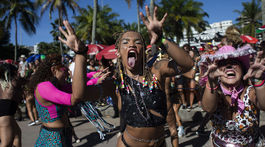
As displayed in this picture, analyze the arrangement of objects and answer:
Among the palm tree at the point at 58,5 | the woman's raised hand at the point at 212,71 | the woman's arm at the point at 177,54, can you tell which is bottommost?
the woman's raised hand at the point at 212,71

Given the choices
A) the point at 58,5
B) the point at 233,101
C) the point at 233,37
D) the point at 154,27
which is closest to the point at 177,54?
the point at 154,27

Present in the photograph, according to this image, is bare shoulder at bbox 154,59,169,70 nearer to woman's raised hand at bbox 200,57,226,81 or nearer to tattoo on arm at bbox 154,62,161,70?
tattoo on arm at bbox 154,62,161,70

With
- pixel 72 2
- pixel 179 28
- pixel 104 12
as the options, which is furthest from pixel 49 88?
pixel 104 12

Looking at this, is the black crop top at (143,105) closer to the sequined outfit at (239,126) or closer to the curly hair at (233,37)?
the sequined outfit at (239,126)

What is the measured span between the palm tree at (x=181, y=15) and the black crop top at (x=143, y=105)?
27607 millimetres

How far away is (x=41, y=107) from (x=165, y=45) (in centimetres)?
171

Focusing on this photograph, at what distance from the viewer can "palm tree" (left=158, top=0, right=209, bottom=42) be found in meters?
28.7

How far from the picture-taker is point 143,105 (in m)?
1.96

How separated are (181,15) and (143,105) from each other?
29.6m

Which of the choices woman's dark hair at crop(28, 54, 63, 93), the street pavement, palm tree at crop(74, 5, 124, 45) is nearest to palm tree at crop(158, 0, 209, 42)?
palm tree at crop(74, 5, 124, 45)

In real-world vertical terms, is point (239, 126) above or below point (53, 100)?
below

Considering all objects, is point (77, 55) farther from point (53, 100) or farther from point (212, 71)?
point (212, 71)

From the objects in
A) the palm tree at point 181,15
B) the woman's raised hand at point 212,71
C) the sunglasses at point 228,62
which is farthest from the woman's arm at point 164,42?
the palm tree at point 181,15

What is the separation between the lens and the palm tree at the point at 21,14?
2270 cm
